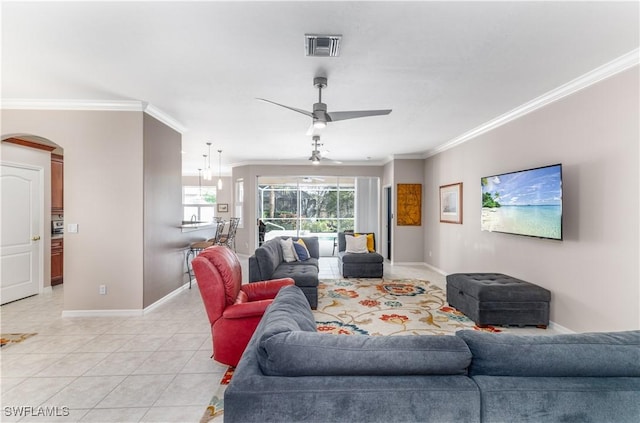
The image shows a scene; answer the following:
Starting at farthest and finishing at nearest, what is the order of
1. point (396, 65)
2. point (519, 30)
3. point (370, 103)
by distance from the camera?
point (370, 103)
point (396, 65)
point (519, 30)

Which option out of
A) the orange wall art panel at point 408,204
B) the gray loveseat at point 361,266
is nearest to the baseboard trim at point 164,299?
the gray loveseat at point 361,266

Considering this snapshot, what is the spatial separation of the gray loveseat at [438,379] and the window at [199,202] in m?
10.5

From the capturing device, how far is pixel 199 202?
11.3 meters

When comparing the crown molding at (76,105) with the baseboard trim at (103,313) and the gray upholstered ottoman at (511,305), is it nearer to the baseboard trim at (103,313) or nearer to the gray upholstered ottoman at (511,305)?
the baseboard trim at (103,313)

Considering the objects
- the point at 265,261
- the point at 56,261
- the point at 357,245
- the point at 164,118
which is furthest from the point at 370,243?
the point at 56,261

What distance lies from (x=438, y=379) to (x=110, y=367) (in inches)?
112

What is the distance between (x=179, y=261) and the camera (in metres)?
4.91

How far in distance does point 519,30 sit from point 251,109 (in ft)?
9.94

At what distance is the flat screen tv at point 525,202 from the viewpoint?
319 centimetres

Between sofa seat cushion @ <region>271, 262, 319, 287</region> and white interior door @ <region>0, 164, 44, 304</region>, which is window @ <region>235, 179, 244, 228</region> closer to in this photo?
sofa seat cushion @ <region>271, 262, 319, 287</region>

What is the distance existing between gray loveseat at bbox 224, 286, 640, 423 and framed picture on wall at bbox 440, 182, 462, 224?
4534 mm

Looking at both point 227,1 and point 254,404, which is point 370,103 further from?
point 254,404

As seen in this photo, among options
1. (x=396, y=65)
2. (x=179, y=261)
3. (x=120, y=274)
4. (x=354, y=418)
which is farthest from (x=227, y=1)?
(x=179, y=261)

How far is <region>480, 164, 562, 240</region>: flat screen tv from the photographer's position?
319cm
